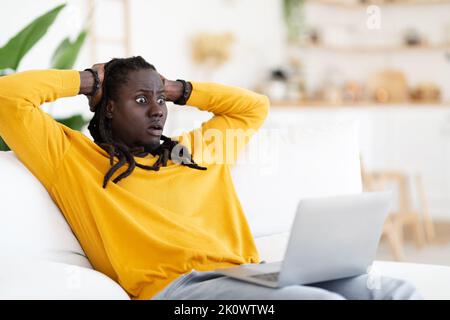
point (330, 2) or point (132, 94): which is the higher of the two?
point (330, 2)

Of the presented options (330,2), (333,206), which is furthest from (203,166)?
(330,2)

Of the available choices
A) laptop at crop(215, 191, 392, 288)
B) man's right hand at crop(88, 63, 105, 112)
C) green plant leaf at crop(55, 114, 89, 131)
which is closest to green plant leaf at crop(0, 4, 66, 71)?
green plant leaf at crop(55, 114, 89, 131)

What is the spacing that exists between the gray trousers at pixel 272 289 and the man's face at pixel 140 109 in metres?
0.47

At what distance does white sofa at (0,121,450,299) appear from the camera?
164 centimetres

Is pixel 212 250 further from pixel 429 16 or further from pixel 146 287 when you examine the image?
pixel 429 16

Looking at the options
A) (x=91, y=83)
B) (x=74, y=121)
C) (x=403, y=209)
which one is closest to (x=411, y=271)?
(x=91, y=83)

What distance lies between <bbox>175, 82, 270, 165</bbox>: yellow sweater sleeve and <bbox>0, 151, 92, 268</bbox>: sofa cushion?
478mm

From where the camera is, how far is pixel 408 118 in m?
5.83

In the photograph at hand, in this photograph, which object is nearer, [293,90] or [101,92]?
[101,92]

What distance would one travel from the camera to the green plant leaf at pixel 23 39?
279cm

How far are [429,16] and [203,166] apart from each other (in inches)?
186

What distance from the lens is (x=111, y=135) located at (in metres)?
2.14

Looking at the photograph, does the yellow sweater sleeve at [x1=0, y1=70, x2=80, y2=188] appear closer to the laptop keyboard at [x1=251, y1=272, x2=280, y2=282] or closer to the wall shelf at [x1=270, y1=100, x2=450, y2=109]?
the laptop keyboard at [x1=251, y1=272, x2=280, y2=282]

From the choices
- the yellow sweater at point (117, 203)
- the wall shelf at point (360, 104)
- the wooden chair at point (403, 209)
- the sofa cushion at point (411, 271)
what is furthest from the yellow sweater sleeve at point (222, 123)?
the wall shelf at point (360, 104)
